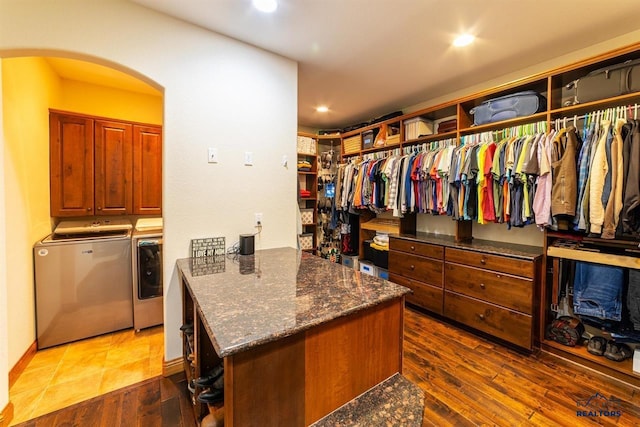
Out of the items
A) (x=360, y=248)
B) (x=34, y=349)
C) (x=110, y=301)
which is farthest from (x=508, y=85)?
(x=34, y=349)

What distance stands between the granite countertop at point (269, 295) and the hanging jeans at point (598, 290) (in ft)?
5.40

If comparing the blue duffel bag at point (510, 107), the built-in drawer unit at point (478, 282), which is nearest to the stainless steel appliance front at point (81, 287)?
the built-in drawer unit at point (478, 282)

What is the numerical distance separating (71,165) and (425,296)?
149 inches

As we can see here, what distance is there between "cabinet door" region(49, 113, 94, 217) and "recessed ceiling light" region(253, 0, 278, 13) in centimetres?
215

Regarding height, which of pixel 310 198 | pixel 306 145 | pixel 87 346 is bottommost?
pixel 87 346

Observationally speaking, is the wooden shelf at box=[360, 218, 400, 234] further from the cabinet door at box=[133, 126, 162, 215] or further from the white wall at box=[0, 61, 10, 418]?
the white wall at box=[0, 61, 10, 418]

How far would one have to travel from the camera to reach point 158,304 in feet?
8.81

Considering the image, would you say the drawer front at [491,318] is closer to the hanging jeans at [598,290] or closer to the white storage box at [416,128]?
the hanging jeans at [598,290]

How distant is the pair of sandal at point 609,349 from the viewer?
1.93 meters

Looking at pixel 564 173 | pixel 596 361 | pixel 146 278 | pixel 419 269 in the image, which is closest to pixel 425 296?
pixel 419 269

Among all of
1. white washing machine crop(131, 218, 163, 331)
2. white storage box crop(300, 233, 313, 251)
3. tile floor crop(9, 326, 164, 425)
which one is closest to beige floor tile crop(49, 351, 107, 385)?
tile floor crop(9, 326, 164, 425)

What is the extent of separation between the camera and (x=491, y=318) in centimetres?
235

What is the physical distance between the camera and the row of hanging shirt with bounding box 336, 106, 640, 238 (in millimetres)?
1768

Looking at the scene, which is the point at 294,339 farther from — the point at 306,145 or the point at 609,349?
the point at 306,145
